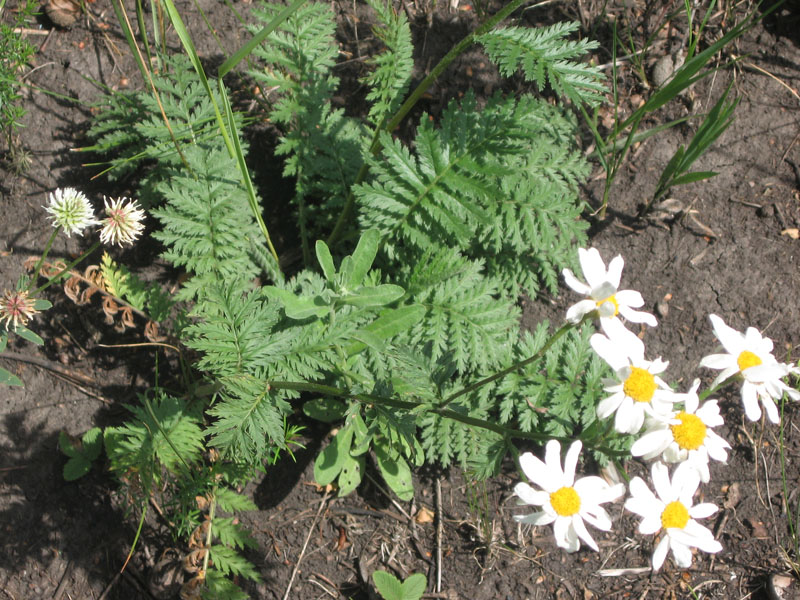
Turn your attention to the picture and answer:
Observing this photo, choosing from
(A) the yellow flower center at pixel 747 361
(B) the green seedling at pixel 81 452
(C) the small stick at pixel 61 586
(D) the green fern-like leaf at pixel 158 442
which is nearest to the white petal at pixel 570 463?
(A) the yellow flower center at pixel 747 361

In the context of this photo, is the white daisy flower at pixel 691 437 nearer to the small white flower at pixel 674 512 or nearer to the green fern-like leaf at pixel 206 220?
the small white flower at pixel 674 512

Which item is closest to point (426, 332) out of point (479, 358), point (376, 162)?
point (479, 358)

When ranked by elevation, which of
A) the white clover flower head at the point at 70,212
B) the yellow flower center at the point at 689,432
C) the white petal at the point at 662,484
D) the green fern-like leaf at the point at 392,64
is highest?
the green fern-like leaf at the point at 392,64

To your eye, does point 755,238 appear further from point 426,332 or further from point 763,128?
point 426,332

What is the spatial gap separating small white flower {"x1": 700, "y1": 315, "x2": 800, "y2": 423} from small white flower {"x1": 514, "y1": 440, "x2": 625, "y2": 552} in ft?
1.45

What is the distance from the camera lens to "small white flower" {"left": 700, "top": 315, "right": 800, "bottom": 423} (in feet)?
5.77

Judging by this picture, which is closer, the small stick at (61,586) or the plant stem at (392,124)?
the plant stem at (392,124)

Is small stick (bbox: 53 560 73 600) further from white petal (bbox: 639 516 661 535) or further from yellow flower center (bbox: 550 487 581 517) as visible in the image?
white petal (bbox: 639 516 661 535)

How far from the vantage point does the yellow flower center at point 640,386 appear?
171 cm

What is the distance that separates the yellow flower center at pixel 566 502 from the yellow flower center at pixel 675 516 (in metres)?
0.25

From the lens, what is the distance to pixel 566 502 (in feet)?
5.84

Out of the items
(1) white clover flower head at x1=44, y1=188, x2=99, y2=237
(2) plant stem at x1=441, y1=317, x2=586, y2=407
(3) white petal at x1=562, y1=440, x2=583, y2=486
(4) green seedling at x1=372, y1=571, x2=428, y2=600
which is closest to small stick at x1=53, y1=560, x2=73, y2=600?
(4) green seedling at x1=372, y1=571, x2=428, y2=600

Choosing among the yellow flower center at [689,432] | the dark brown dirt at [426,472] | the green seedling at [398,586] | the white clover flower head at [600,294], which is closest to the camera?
the white clover flower head at [600,294]

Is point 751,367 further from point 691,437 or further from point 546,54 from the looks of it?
point 546,54
